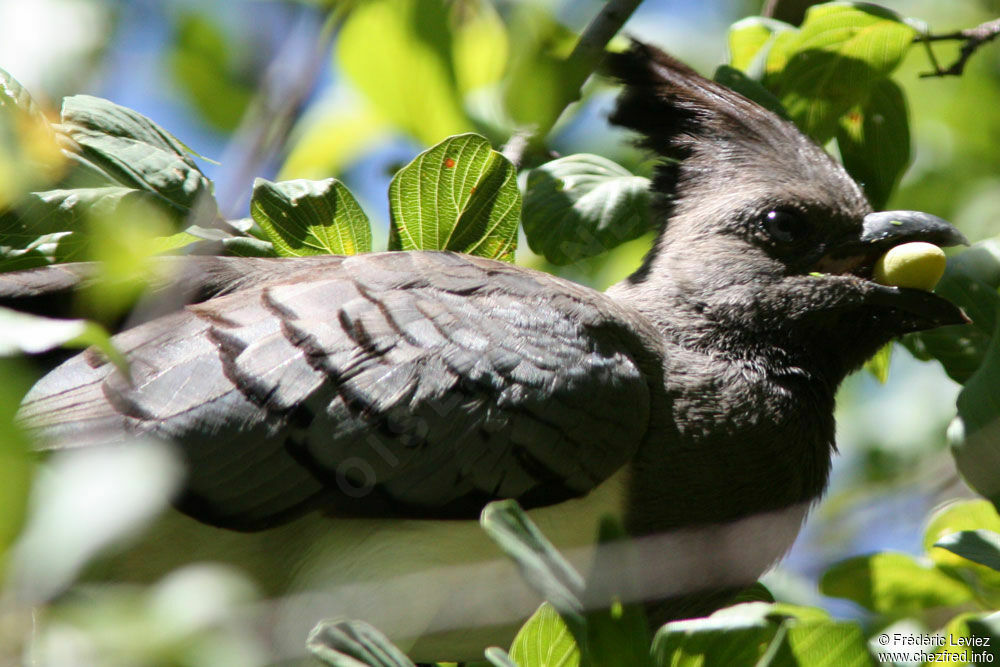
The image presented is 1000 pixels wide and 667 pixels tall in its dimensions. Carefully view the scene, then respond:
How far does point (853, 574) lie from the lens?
2869 mm

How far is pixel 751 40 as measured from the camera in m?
3.71

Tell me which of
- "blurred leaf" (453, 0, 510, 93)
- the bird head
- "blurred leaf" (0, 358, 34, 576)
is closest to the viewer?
"blurred leaf" (0, 358, 34, 576)

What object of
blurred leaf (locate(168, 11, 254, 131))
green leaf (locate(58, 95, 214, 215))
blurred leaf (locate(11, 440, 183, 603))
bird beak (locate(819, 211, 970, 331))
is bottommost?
bird beak (locate(819, 211, 970, 331))

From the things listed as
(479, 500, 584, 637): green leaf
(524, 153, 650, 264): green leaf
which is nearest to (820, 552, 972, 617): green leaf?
(524, 153, 650, 264): green leaf

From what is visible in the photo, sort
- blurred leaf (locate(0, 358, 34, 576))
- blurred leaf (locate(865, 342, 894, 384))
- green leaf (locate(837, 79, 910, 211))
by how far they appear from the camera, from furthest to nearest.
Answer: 1. blurred leaf (locate(865, 342, 894, 384))
2. green leaf (locate(837, 79, 910, 211))
3. blurred leaf (locate(0, 358, 34, 576))

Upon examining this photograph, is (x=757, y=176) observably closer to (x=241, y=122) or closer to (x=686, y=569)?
(x=686, y=569)

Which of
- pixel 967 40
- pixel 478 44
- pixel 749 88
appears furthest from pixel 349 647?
pixel 967 40

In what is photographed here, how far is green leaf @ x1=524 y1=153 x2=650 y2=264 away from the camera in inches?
126

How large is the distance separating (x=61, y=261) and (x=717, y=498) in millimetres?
1816

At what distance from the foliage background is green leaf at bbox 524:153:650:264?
0.26 metres

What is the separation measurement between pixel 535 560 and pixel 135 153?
1615mm

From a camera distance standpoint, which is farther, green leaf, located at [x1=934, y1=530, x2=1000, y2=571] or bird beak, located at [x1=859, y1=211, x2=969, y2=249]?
bird beak, located at [x1=859, y1=211, x2=969, y2=249]

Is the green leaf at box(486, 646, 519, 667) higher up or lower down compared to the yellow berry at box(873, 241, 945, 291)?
lower down

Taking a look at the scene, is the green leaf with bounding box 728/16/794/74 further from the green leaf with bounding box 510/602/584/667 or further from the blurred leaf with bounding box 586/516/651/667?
the green leaf with bounding box 510/602/584/667
